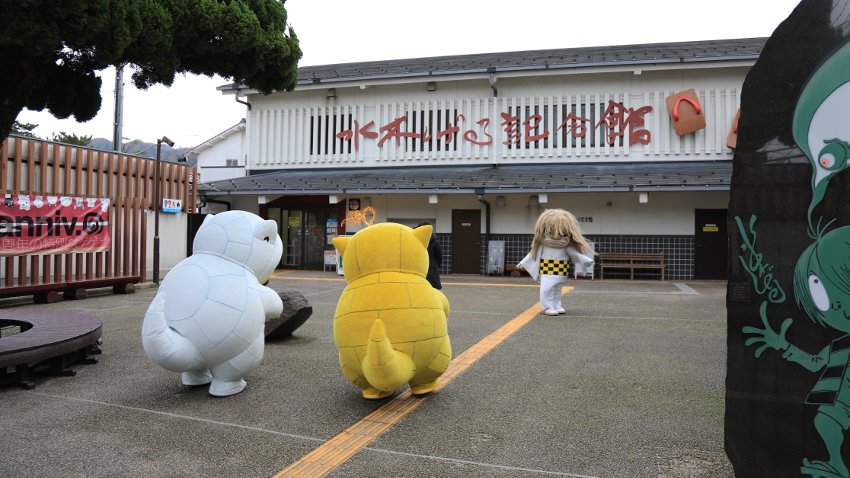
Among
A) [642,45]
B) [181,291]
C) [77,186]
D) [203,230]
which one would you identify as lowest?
[181,291]

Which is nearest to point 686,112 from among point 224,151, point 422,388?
point 422,388

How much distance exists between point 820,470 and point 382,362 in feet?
8.45

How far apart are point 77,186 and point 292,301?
7.54 metres

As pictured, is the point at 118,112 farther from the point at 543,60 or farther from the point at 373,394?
the point at 373,394

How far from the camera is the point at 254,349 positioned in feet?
16.2

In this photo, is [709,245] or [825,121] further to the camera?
[709,245]

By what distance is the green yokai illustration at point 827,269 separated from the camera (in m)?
2.24

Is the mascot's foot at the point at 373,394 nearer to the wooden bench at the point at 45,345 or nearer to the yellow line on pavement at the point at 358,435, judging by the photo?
the yellow line on pavement at the point at 358,435

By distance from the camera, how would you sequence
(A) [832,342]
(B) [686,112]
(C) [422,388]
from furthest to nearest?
(B) [686,112] → (C) [422,388] → (A) [832,342]

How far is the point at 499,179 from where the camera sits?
18.2m

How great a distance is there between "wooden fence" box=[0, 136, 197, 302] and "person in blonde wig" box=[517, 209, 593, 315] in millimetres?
9416

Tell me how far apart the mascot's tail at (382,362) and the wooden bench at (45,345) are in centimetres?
323

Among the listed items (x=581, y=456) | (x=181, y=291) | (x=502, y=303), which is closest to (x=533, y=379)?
(x=581, y=456)

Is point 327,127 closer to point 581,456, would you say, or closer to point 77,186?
point 77,186
